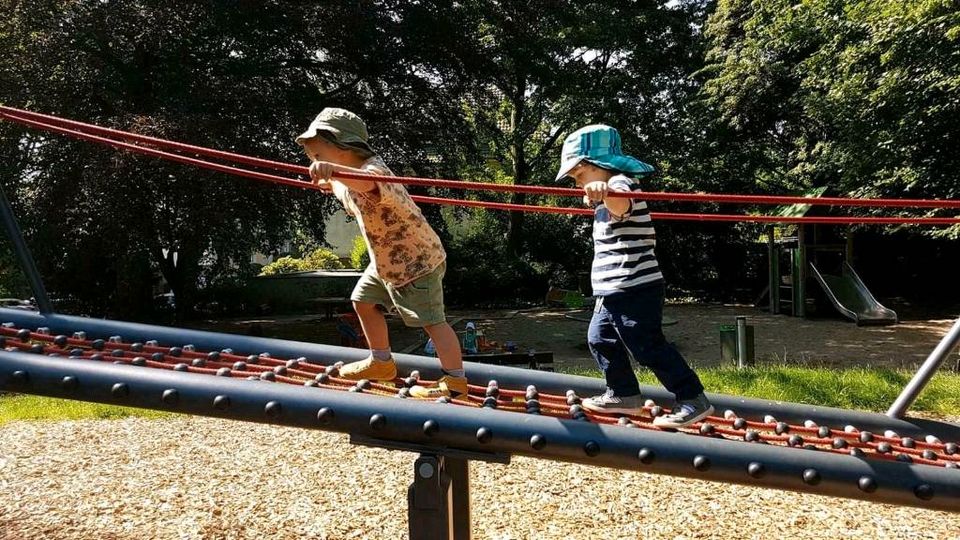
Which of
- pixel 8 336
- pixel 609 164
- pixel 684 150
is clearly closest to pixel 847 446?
pixel 609 164

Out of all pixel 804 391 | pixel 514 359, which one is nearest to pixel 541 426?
pixel 804 391

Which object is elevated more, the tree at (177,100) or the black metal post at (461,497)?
the tree at (177,100)

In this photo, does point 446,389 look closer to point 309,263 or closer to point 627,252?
point 627,252

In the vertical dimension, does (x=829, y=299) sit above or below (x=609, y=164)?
below

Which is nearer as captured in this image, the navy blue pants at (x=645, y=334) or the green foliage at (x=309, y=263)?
the navy blue pants at (x=645, y=334)

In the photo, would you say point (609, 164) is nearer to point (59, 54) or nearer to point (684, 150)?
point (59, 54)

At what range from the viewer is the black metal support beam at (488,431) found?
1897 mm

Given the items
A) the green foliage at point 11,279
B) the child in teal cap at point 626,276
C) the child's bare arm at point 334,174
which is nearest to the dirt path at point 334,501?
the child in teal cap at point 626,276

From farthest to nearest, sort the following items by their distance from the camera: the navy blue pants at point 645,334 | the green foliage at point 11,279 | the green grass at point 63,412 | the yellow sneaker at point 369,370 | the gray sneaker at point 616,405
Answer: the green foliage at point 11,279 → the green grass at point 63,412 → the yellow sneaker at point 369,370 → the gray sneaker at point 616,405 → the navy blue pants at point 645,334

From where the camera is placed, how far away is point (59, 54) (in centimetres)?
958

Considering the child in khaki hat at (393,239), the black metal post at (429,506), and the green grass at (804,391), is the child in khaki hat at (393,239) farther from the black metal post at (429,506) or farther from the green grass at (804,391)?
the green grass at (804,391)

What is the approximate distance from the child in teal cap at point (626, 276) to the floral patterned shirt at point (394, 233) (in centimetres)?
57

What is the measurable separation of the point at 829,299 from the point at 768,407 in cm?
1183

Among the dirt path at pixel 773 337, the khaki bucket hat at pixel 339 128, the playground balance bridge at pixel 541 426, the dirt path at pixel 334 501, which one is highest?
the khaki bucket hat at pixel 339 128
